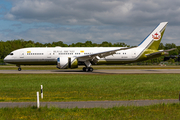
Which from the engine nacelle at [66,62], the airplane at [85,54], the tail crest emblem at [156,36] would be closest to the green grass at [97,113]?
the engine nacelle at [66,62]

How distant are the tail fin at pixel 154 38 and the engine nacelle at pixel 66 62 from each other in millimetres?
14971

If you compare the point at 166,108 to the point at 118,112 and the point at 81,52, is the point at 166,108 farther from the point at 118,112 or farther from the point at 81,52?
the point at 81,52

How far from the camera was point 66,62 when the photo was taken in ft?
124

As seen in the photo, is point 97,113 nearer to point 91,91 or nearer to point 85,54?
point 91,91

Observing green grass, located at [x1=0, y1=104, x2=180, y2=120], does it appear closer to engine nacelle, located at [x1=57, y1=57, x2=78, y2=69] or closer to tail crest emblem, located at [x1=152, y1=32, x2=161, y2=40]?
engine nacelle, located at [x1=57, y1=57, x2=78, y2=69]

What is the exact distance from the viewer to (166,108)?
11.0 m

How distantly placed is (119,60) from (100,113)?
32.7 metres

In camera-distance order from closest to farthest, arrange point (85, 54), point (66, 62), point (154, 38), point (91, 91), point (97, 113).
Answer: point (97, 113) < point (91, 91) < point (66, 62) < point (85, 54) < point (154, 38)

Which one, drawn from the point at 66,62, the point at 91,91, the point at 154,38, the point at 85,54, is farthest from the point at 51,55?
→ the point at 91,91

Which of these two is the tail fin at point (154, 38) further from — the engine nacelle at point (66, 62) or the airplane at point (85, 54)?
the engine nacelle at point (66, 62)

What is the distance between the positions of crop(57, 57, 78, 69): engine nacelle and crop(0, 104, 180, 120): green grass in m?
26.7

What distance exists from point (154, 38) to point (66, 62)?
19.4 meters

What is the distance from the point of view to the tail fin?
4344cm

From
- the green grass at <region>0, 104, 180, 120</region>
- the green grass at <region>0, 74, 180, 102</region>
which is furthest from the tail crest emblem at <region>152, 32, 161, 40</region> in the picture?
the green grass at <region>0, 104, 180, 120</region>
